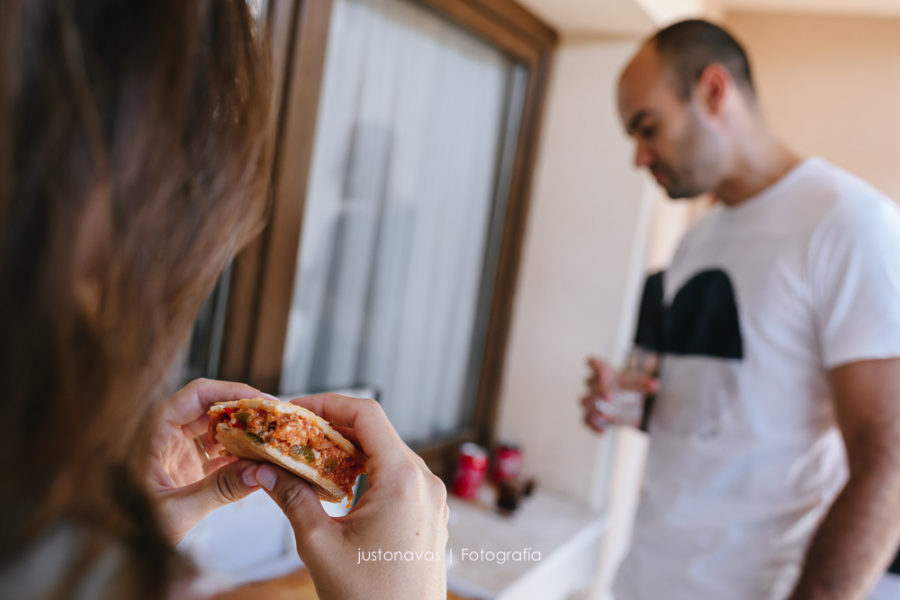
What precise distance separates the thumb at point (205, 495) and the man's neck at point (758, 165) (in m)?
1.17

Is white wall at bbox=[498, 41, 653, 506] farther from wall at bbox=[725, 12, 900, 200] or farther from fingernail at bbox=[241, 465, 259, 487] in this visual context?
fingernail at bbox=[241, 465, 259, 487]

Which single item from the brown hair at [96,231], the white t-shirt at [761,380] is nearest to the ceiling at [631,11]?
the white t-shirt at [761,380]

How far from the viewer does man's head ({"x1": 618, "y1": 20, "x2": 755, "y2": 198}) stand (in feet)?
4.67

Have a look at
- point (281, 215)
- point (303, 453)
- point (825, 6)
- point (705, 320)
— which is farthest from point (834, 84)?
point (303, 453)

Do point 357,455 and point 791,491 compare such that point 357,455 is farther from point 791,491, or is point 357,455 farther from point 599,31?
point 599,31

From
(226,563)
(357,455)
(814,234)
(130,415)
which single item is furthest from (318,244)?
(130,415)

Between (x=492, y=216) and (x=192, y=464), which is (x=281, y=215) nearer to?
(x=192, y=464)

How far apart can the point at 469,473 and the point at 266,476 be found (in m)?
1.33

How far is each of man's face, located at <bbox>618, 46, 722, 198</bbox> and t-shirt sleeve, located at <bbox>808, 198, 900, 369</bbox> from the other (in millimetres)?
306

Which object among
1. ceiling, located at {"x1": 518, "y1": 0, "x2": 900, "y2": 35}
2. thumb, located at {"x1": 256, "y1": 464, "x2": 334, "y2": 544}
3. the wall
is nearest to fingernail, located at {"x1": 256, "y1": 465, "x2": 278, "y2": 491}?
thumb, located at {"x1": 256, "y1": 464, "x2": 334, "y2": 544}

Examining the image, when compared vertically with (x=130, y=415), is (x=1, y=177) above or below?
above

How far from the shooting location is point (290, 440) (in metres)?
0.66

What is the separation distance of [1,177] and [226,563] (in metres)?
1.17

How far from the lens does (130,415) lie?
0.33 metres
